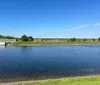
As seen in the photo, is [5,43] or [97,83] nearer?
[97,83]

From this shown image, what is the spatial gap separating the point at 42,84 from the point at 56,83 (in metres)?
1.71

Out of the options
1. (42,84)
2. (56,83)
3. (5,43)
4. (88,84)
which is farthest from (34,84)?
(5,43)

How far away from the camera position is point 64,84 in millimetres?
19109

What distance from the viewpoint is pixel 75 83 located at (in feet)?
64.4

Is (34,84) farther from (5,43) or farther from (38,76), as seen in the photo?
(5,43)

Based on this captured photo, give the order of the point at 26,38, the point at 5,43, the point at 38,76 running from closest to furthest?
the point at 38,76
the point at 5,43
the point at 26,38

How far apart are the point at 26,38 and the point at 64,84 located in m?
156

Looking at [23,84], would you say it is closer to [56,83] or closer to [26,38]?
[56,83]

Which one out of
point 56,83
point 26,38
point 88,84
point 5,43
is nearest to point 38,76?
point 56,83

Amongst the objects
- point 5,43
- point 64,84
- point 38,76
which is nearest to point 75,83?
point 64,84

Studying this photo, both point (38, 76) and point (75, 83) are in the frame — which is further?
point (38, 76)

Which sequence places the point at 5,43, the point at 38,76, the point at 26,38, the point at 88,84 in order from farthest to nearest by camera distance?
the point at 26,38, the point at 5,43, the point at 38,76, the point at 88,84

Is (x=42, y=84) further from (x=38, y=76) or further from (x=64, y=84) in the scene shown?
(x=38, y=76)

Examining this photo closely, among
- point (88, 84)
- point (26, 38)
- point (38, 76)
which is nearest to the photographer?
point (88, 84)
